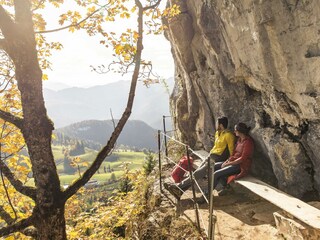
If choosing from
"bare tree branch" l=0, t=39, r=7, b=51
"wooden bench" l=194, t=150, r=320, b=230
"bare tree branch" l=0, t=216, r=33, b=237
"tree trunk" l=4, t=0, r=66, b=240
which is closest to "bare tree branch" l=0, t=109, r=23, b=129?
"tree trunk" l=4, t=0, r=66, b=240

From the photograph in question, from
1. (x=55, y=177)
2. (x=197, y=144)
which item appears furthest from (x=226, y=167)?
(x=197, y=144)

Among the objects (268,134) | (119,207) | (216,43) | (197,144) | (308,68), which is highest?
(216,43)

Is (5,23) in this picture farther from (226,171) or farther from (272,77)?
(226,171)

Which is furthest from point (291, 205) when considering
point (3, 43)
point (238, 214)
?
point (3, 43)

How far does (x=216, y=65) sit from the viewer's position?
453 inches

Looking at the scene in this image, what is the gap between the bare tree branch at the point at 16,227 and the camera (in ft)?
16.3

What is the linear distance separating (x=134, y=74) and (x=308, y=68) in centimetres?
421

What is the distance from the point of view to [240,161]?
8.48 metres

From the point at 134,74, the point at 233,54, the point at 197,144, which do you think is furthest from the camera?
the point at 197,144

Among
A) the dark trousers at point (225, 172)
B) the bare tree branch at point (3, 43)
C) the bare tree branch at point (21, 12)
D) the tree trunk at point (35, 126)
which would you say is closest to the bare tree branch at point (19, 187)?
the tree trunk at point (35, 126)

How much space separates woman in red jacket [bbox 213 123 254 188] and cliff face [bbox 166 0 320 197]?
65 cm

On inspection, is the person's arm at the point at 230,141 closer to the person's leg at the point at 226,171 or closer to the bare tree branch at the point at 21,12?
the person's leg at the point at 226,171

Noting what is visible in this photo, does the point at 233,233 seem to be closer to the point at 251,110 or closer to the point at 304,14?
the point at 251,110

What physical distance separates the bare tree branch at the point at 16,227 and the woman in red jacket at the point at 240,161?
5.42 metres
